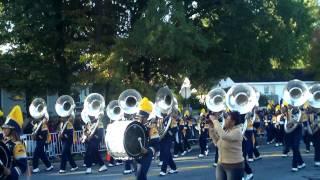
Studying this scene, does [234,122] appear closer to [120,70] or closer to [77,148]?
[77,148]

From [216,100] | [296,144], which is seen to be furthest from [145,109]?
[216,100]

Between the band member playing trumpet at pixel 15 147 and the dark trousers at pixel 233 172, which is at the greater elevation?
the band member playing trumpet at pixel 15 147

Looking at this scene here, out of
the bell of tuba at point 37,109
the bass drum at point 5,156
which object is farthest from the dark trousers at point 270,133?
the bass drum at point 5,156

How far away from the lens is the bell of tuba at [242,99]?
1431cm

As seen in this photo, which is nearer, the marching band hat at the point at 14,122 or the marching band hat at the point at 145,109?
the marching band hat at the point at 14,122

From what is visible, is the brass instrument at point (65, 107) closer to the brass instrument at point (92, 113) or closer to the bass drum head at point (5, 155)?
the brass instrument at point (92, 113)

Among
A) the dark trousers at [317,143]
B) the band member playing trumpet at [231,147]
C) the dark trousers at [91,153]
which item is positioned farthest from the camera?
the dark trousers at [91,153]

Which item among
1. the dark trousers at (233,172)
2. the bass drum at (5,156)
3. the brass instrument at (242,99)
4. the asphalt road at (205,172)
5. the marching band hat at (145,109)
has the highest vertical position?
the brass instrument at (242,99)

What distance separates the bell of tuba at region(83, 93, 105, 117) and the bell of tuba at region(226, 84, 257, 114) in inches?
165

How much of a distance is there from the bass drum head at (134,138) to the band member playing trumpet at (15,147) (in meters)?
2.47

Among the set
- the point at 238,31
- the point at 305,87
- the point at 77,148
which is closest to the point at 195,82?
the point at 238,31

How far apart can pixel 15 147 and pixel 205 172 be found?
788 centimetres

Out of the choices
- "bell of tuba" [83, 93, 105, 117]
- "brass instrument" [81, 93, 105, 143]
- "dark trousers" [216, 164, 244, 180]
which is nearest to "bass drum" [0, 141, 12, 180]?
"dark trousers" [216, 164, 244, 180]

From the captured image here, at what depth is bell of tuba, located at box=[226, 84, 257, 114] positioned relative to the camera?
14312 millimetres
